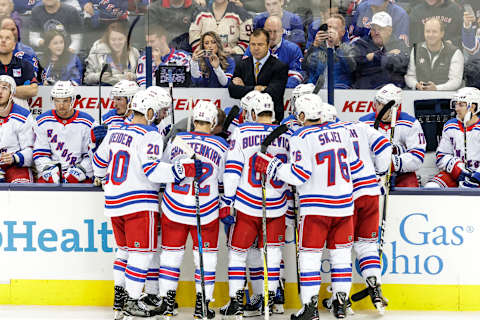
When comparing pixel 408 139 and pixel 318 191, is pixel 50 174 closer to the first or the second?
pixel 318 191

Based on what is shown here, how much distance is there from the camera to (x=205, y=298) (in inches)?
187

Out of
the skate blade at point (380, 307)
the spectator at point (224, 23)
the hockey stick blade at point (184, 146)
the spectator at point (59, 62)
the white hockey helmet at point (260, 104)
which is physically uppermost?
the spectator at point (224, 23)

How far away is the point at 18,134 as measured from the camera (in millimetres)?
5754

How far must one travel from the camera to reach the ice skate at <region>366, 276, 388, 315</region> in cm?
485

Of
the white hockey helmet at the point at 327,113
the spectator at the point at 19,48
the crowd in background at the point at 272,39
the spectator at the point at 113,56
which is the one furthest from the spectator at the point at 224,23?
the white hockey helmet at the point at 327,113

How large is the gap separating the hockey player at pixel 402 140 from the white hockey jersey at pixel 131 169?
1761 millimetres

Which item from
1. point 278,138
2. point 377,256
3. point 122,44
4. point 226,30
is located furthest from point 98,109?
point 377,256

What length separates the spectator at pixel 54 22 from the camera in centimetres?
668

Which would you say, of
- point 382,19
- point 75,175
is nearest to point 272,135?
point 75,175

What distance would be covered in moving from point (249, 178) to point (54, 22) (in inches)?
114

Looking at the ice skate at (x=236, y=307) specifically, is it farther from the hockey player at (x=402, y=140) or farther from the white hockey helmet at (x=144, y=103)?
the hockey player at (x=402, y=140)

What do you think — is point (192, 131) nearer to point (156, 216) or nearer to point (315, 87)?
point (156, 216)

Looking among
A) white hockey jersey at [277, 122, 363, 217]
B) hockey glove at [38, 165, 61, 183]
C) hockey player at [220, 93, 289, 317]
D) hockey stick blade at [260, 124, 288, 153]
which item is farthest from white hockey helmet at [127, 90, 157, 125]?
hockey glove at [38, 165, 61, 183]

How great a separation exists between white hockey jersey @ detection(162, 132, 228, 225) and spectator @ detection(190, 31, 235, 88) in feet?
5.55
